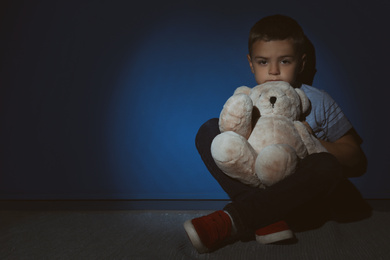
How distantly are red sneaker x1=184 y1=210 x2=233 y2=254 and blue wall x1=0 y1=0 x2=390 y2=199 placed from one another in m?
0.41

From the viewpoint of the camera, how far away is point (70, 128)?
52.4 inches

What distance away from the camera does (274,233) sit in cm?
85

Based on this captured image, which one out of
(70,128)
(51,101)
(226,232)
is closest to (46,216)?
(70,128)

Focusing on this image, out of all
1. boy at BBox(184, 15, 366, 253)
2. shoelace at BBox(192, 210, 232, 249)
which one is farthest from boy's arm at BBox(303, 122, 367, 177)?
shoelace at BBox(192, 210, 232, 249)

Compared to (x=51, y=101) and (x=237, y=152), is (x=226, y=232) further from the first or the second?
(x=51, y=101)

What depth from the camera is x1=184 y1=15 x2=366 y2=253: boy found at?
0.83 m

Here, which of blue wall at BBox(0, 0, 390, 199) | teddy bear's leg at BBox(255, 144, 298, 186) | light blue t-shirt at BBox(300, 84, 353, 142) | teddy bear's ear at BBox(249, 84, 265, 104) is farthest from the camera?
blue wall at BBox(0, 0, 390, 199)

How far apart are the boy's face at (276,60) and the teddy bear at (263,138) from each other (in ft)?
0.34

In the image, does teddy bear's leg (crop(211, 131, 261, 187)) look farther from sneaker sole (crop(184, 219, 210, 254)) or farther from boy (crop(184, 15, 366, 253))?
sneaker sole (crop(184, 219, 210, 254))

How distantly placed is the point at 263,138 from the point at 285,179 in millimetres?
124

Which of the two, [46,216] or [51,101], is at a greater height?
[51,101]

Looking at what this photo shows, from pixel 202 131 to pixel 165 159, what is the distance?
0.27 metres

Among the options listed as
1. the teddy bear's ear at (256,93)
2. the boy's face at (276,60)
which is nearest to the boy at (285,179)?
the boy's face at (276,60)

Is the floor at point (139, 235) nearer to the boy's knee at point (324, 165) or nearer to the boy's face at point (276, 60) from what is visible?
the boy's knee at point (324, 165)
